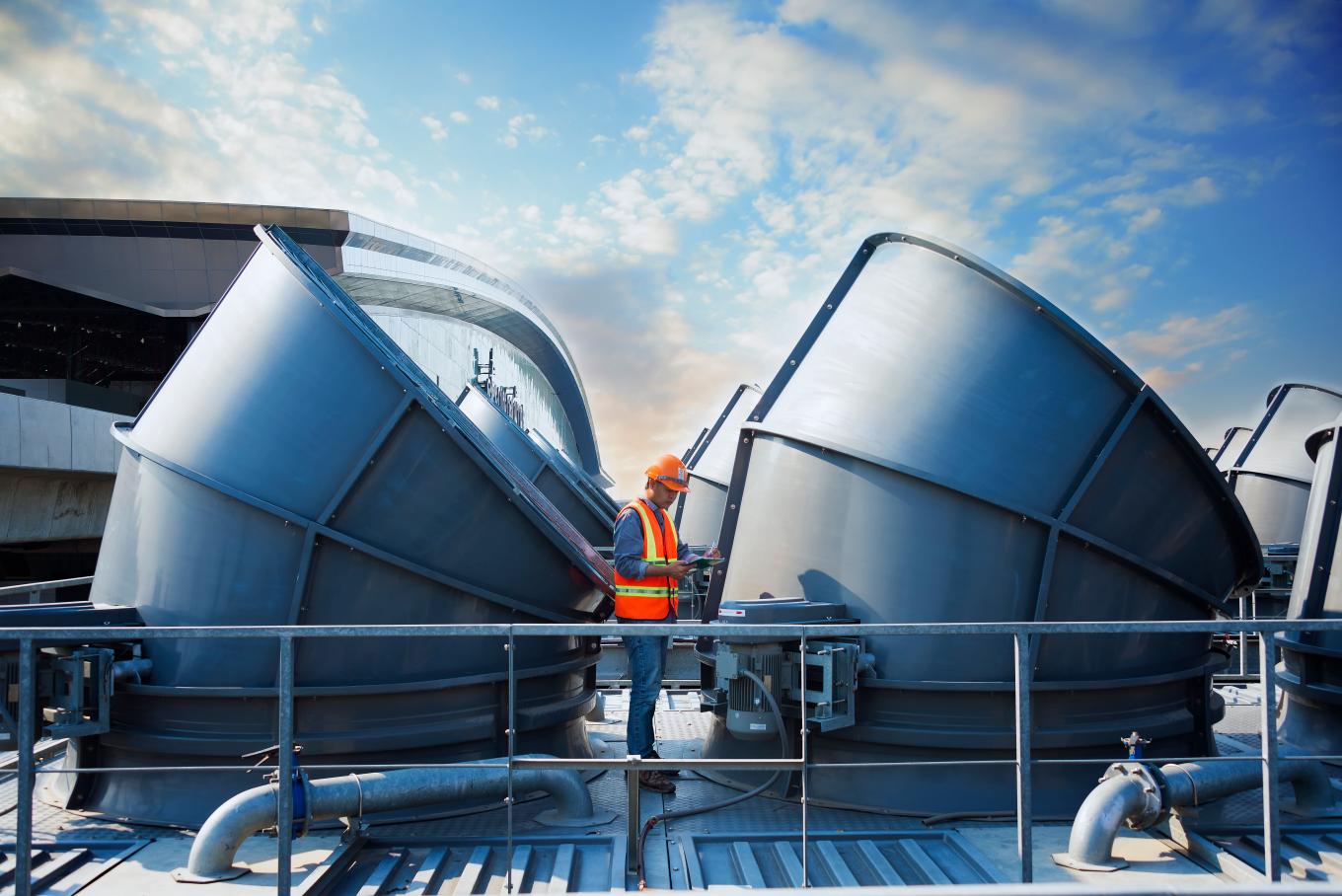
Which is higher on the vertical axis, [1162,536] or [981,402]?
[981,402]

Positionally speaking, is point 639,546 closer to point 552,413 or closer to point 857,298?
point 857,298

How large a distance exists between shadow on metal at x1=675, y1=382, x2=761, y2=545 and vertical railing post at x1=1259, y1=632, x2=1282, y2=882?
1023 centimetres

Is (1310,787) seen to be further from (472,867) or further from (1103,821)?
(472,867)

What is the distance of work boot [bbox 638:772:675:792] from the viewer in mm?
5246

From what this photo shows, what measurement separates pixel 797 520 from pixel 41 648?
4542 millimetres

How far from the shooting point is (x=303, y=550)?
4898 mm

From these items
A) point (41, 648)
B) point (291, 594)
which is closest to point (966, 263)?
point (291, 594)

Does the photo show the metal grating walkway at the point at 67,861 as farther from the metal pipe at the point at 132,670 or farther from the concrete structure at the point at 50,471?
A: the concrete structure at the point at 50,471

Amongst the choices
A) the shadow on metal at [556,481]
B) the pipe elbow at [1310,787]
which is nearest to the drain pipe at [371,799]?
the pipe elbow at [1310,787]

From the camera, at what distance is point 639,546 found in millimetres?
5398

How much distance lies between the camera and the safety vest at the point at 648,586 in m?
5.40

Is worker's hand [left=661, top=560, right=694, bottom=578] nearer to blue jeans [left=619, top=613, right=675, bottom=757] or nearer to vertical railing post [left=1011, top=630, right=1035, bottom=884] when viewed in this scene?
blue jeans [left=619, top=613, right=675, bottom=757]

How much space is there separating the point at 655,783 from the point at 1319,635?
508 cm

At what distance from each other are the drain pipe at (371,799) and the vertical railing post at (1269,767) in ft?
10.6
